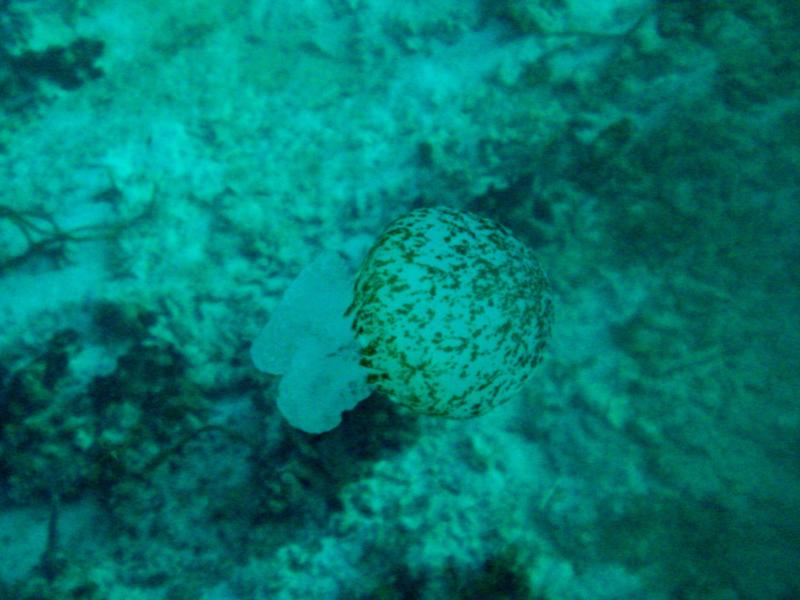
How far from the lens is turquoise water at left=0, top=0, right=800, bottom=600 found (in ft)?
10.5

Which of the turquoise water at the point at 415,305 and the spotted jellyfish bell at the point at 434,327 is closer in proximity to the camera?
the spotted jellyfish bell at the point at 434,327

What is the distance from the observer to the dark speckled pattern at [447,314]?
8.84 feet

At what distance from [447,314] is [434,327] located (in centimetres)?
9

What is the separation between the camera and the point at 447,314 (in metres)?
2.68

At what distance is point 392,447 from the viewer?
11.1 feet

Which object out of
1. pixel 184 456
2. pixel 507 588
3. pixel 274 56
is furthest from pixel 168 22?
pixel 507 588

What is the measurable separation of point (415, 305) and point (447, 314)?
0.16 meters

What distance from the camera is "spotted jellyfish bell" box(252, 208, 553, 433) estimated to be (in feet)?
8.85

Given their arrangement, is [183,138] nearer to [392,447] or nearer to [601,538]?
[392,447]

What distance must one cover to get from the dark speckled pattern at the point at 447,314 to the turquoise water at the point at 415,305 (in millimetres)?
43

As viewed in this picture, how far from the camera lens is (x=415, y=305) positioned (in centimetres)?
270

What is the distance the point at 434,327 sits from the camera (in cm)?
268

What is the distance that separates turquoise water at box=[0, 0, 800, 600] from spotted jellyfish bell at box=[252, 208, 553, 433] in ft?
0.14

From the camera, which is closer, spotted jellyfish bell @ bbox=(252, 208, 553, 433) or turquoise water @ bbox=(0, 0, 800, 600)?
spotted jellyfish bell @ bbox=(252, 208, 553, 433)
